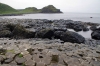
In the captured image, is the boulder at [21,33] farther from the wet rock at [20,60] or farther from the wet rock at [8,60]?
the wet rock at [8,60]

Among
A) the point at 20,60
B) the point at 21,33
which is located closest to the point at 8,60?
the point at 20,60

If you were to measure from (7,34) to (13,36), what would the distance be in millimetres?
870

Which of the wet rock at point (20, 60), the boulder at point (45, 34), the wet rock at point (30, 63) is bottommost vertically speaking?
the boulder at point (45, 34)

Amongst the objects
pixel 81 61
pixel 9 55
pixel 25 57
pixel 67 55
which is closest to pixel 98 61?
pixel 81 61

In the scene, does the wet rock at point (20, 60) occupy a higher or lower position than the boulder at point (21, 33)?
higher

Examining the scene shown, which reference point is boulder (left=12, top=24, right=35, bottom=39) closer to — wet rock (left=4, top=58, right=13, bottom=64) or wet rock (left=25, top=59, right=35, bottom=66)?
wet rock (left=4, top=58, right=13, bottom=64)

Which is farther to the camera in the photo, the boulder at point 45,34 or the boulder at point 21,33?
the boulder at point 21,33

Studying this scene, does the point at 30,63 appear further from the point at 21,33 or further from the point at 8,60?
the point at 21,33

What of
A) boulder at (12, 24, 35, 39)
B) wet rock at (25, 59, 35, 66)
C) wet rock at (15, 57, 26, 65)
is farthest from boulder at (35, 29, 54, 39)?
wet rock at (25, 59, 35, 66)

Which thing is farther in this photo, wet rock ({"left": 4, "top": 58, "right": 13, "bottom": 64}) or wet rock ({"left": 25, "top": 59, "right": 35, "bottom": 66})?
wet rock ({"left": 4, "top": 58, "right": 13, "bottom": 64})

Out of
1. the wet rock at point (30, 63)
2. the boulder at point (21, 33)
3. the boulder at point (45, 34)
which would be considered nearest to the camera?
the wet rock at point (30, 63)

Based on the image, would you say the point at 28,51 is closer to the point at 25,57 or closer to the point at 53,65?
the point at 25,57

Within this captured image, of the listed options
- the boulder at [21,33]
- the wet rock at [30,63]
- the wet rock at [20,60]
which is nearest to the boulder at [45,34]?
the boulder at [21,33]

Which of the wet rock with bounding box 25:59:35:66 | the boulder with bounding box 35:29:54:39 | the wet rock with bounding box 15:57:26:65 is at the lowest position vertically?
the boulder with bounding box 35:29:54:39
